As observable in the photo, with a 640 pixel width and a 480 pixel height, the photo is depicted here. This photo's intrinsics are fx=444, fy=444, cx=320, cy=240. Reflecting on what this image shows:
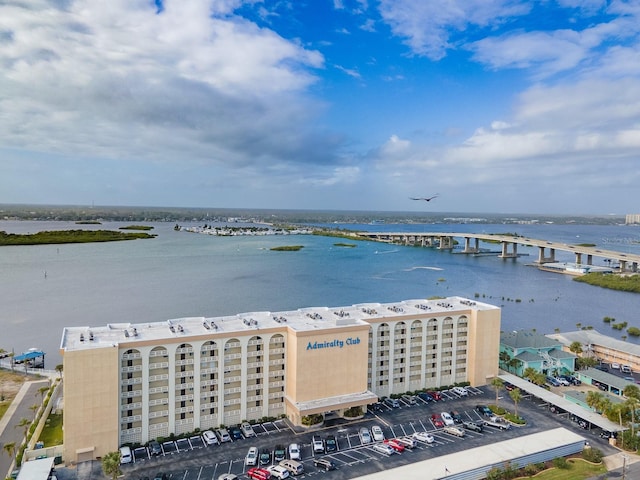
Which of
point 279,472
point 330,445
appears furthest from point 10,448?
point 330,445

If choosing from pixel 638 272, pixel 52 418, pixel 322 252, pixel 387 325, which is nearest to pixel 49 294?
pixel 52 418

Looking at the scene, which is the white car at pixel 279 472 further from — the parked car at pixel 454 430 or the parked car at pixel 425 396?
the parked car at pixel 425 396

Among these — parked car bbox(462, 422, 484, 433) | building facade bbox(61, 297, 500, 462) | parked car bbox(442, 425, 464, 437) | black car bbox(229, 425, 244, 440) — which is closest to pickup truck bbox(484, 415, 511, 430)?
parked car bbox(462, 422, 484, 433)

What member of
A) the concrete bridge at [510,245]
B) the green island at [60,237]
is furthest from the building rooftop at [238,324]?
A: the green island at [60,237]

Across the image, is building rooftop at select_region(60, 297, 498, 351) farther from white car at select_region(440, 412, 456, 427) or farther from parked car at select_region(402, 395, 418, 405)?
white car at select_region(440, 412, 456, 427)

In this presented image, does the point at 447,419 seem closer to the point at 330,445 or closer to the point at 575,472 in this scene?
the point at 575,472

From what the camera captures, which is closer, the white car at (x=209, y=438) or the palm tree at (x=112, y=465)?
the palm tree at (x=112, y=465)

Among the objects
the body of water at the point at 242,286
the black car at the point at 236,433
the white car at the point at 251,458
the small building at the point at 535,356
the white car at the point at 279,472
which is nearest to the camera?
the white car at the point at 279,472

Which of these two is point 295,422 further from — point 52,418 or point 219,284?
point 219,284
